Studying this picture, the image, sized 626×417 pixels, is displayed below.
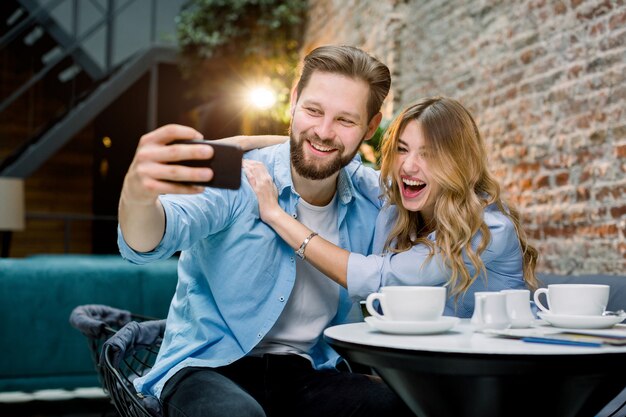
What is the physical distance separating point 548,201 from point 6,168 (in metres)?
5.80

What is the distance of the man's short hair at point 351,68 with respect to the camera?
1908mm

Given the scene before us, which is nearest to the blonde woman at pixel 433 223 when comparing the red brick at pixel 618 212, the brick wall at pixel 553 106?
the red brick at pixel 618 212

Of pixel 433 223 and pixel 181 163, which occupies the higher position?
pixel 181 163

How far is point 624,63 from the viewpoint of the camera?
9.84 feet

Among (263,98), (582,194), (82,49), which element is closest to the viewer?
(582,194)

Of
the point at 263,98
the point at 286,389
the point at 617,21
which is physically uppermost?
the point at 617,21

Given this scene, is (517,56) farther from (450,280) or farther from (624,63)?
(450,280)

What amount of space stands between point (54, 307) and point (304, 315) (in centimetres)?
211

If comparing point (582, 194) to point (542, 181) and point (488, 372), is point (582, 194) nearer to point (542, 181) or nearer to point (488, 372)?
point (542, 181)

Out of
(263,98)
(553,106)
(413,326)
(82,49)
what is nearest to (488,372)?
(413,326)

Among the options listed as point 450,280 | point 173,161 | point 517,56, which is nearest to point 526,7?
point 517,56

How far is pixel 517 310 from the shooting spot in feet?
4.73

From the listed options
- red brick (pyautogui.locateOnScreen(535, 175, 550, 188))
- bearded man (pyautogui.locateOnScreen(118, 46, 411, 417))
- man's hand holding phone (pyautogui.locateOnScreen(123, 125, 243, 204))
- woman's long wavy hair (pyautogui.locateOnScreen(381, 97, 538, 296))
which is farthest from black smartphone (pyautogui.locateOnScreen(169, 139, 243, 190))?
red brick (pyautogui.locateOnScreen(535, 175, 550, 188))

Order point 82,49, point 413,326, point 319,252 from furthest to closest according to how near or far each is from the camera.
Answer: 1. point 82,49
2. point 319,252
3. point 413,326
